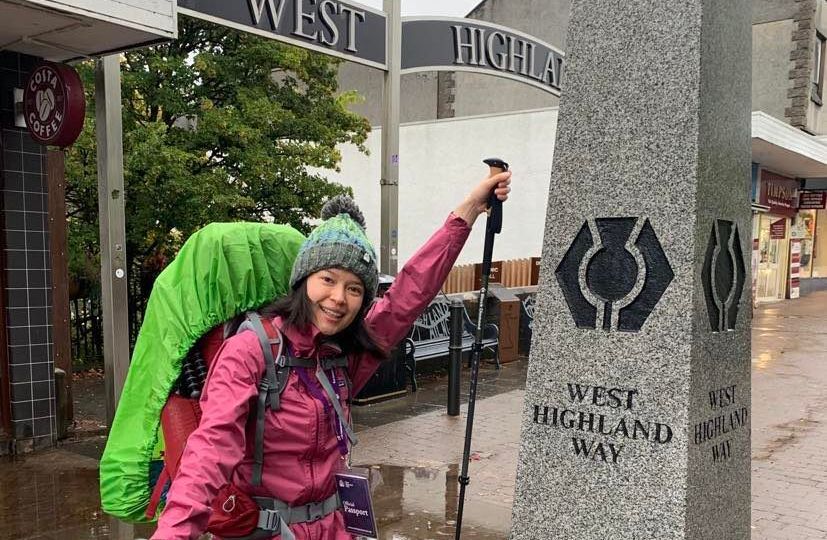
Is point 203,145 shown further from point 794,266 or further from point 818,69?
point 818,69

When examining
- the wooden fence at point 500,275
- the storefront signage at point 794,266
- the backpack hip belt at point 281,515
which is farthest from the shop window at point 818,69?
the backpack hip belt at point 281,515

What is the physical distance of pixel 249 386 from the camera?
203 centimetres

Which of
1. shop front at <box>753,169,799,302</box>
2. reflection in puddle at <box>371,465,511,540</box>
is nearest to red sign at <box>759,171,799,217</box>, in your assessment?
shop front at <box>753,169,799,302</box>

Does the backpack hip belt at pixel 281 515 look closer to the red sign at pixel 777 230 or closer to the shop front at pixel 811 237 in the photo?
the red sign at pixel 777 230

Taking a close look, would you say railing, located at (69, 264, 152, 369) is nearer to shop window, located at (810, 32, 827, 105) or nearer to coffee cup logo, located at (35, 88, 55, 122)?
coffee cup logo, located at (35, 88, 55, 122)

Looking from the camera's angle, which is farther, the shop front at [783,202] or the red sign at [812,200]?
the red sign at [812,200]

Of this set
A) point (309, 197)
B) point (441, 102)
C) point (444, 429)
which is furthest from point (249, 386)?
point (441, 102)

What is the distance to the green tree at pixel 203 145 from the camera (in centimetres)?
955

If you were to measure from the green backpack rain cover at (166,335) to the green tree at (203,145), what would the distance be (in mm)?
7333

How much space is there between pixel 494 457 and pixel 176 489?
5.02 m

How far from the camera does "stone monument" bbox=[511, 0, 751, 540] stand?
3146mm

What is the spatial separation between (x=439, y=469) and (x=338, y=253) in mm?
4313

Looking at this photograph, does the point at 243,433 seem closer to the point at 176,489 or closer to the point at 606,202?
the point at 176,489

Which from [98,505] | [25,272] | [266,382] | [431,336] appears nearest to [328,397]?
[266,382]
